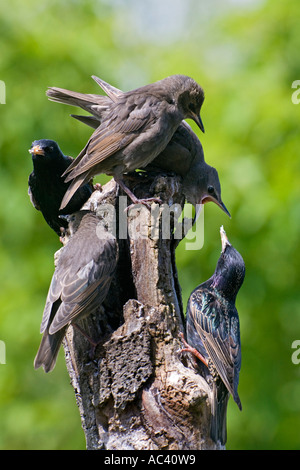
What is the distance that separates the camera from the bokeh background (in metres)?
7.95

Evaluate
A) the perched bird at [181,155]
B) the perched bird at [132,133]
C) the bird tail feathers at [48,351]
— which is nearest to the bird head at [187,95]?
the perched bird at [132,133]

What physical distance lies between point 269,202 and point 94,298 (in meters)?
3.24

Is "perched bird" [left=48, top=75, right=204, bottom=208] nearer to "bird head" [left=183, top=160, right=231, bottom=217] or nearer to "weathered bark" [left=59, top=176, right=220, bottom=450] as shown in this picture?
"weathered bark" [left=59, top=176, right=220, bottom=450]

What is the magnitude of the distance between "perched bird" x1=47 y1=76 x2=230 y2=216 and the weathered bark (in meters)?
0.79

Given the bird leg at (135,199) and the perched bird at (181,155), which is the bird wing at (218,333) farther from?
the perched bird at (181,155)

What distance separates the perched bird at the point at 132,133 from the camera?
5.45 m

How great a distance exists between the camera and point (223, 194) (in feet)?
25.4

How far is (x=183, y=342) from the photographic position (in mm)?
Answer: 5082

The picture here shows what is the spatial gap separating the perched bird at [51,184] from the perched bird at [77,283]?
79 cm

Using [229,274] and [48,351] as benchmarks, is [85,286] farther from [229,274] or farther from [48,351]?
[229,274]

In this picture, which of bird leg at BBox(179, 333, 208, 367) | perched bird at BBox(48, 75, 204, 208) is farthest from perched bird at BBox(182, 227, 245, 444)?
perched bird at BBox(48, 75, 204, 208)

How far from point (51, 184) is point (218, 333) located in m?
2.09
